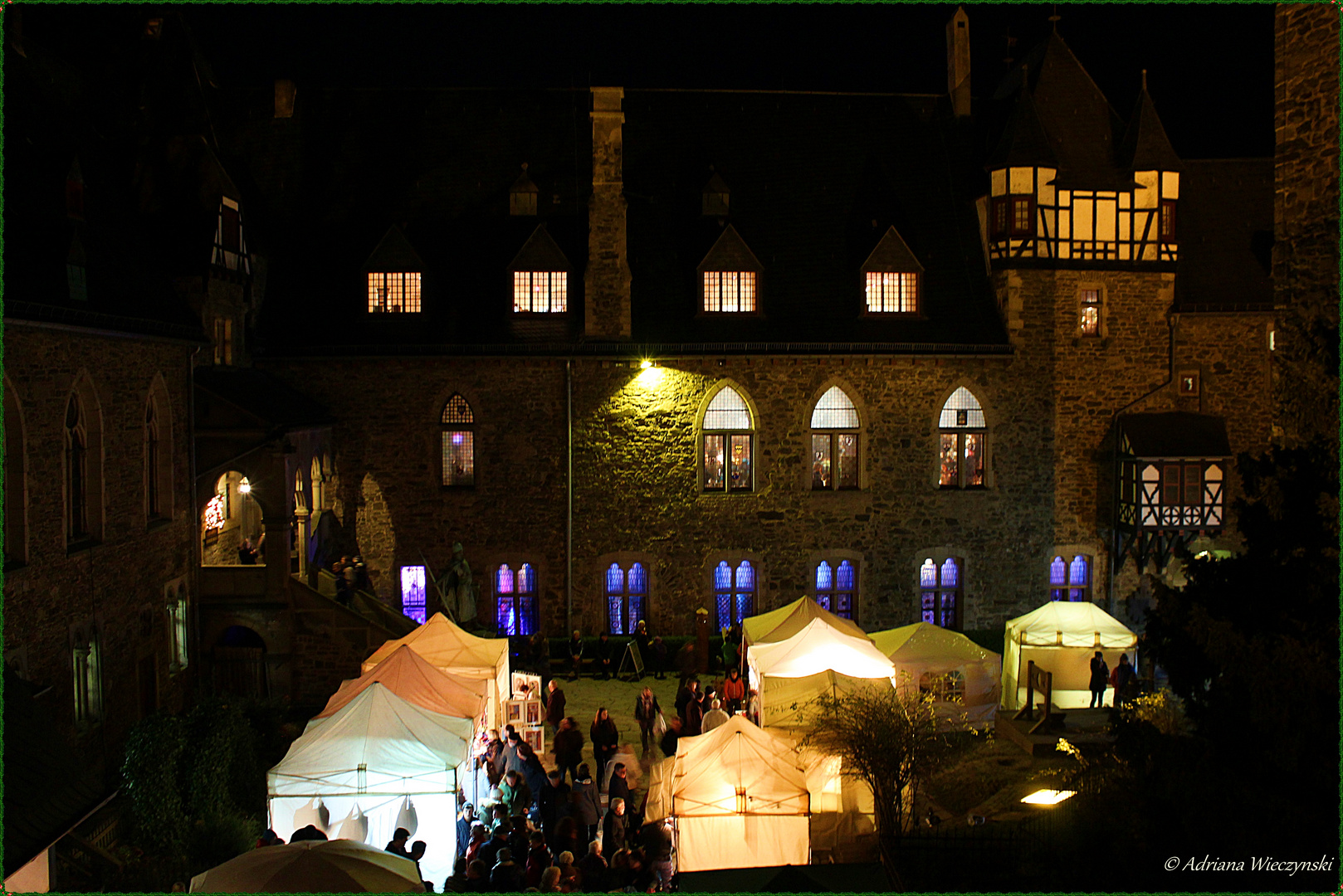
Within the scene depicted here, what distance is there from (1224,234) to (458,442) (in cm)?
1859

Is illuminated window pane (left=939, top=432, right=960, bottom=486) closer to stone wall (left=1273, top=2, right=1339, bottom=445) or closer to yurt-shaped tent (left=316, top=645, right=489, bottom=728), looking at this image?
stone wall (left=1273, top=2, right=1339, bottom=445)

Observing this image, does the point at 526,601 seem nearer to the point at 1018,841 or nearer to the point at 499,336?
the point at 499,336

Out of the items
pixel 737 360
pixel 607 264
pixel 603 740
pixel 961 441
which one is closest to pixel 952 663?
pixel 603 740

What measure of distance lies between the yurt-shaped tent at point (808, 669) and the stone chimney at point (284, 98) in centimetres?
1754

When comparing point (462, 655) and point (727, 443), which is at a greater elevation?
point (727, 443)

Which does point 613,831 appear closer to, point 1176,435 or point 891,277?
point 891,277

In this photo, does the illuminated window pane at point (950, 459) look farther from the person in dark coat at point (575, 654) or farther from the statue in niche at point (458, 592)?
the statue in niche at point (458, 592)

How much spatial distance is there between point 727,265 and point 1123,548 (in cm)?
1098

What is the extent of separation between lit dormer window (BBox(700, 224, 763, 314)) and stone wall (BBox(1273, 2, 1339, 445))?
42.5ft

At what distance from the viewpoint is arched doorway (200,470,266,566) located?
24.0m

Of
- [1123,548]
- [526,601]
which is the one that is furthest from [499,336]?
[1123,548]

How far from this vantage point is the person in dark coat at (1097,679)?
18078 millimetres

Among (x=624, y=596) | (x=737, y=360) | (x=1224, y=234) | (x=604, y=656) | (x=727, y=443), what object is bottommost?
(x=604, y=656)

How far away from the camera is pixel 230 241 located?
21172mm
